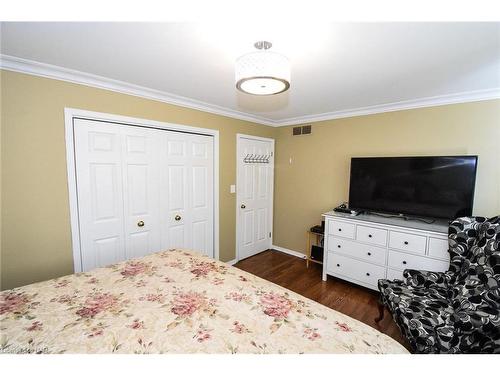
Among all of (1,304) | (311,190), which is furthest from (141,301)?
(311,190)

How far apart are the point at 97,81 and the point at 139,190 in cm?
108

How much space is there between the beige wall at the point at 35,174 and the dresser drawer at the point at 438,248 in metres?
3.38

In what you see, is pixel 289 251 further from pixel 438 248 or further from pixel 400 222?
pixel 438 248

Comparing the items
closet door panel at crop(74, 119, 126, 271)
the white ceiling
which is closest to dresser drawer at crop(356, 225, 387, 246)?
the white ceiling

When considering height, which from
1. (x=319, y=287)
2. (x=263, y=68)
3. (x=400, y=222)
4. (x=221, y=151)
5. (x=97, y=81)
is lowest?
(x=319, y=287)

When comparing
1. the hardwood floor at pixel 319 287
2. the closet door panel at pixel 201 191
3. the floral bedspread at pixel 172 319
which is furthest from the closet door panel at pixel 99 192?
the hardwood floor at pixel 319 287

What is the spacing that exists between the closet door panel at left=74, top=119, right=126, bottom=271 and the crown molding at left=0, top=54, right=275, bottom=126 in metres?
0.35

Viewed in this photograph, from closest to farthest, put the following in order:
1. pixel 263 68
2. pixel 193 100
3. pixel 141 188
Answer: pixel 263 68
pixel 141 188
pixel 193 100

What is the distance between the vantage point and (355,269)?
2.70 m

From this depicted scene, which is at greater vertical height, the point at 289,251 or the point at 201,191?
the point at 201,191

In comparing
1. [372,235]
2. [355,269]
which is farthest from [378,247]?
[355,269]

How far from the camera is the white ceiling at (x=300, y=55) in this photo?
50.4 inches

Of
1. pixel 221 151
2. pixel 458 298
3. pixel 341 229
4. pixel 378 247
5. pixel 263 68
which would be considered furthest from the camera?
pixel 221 151
